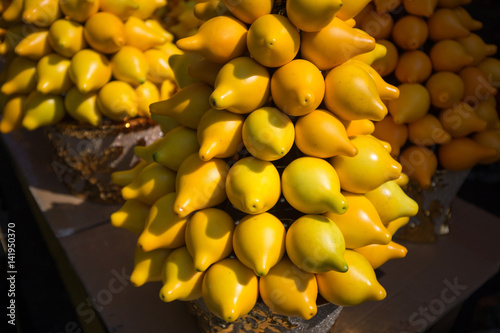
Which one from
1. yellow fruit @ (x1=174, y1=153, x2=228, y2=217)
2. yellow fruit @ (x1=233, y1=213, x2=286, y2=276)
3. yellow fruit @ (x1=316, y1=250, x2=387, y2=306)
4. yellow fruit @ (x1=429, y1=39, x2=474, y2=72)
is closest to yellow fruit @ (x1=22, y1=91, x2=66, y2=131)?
yellow fruit @ (x1=174, y1=153, x2=228, y2=217)

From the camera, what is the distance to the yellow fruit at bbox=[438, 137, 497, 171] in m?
0.90

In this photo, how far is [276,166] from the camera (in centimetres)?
63

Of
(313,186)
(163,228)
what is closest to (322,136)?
(313,186)

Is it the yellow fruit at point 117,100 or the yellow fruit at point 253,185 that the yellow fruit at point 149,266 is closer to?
the yellow fruit at point 253,185

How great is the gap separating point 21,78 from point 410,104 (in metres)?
0.95

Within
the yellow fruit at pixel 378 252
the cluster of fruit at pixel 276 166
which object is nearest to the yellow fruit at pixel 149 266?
the cluster of fruit at pixel 276 166

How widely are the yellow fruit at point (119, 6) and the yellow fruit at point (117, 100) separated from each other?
0.55 ft

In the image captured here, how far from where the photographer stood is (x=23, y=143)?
1.40 metres

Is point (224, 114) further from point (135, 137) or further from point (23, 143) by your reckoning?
point (23, 143)

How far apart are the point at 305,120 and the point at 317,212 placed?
136 millimetres

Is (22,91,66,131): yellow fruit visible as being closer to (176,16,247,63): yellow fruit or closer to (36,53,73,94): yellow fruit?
(36,53,73,94): yellow fruit

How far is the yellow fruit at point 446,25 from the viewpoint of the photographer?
86 cm

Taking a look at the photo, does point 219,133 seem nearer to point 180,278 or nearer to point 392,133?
point 180,278

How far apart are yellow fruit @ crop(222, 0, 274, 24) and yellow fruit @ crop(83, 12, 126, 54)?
1.45ft
